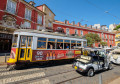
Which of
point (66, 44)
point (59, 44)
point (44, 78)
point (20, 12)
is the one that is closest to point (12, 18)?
point (20, 12)

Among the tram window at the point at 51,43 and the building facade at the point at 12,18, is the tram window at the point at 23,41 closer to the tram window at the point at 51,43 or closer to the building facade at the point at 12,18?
the tram window at the point at 51,43

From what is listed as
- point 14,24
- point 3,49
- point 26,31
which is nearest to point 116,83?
point 26,31

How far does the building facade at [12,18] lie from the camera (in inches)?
478

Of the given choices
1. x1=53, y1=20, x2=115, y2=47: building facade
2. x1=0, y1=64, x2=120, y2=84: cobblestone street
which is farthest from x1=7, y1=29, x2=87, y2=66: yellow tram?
x1=53, y1=20, x2=115, y2=47: building facade

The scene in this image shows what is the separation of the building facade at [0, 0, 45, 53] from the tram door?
848 cm

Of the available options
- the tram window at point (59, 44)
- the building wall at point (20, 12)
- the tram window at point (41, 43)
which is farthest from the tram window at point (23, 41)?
the building wall at point (20, 12)

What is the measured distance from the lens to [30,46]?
6.38 m

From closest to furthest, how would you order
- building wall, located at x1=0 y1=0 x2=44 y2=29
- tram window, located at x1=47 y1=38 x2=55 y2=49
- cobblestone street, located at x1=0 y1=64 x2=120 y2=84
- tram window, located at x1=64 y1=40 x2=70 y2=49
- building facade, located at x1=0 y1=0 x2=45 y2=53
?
cobblestone street, located at x1=0 y1=64 x2=120 y2=84 < tram window, located at x1=47 y1=38 x2=55 y2=49 < tram window, located at x1=64 y1=40 x2=70 y2=49 < building wall, located at x1=0 y1=0 x2=44 y2=29 < building facade, located at x1=0 y1=0 x2=45 y2=53

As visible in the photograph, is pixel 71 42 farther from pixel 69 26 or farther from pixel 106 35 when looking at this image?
pixel 106 35

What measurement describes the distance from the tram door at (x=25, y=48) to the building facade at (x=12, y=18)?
848cm

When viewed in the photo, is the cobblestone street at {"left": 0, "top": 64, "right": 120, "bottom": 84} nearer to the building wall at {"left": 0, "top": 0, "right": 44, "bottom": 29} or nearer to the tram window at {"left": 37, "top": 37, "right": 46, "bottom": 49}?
the tram window at {"left": 37, "top": 37, "right": 46, "bottom": 49}

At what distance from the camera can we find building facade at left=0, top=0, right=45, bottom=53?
12.2 meters

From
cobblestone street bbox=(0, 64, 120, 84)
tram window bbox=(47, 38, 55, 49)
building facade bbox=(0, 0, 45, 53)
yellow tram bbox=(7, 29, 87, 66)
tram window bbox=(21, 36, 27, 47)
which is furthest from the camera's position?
building facade bbox=(0, 0, 45, 53)

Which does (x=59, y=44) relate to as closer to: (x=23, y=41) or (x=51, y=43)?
(x=51, y=43)
